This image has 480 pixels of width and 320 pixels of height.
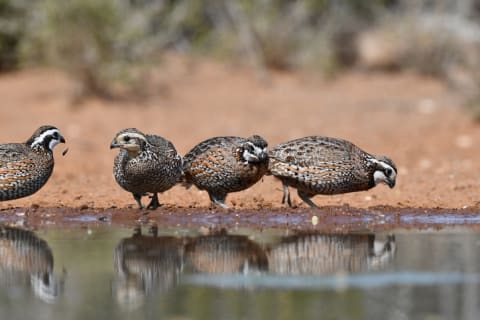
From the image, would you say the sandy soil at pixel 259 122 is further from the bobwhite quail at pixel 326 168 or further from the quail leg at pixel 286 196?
the bobwhite quail at pixel 326 168

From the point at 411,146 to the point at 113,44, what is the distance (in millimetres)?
5850

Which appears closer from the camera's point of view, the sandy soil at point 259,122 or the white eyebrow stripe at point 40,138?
the white eyebrow stripe at point 40,138

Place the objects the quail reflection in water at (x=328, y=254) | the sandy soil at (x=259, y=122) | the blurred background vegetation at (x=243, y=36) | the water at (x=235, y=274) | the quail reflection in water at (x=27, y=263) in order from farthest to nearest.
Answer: the blurred background vegetation at (x=243, y=36)
the sandy soil at (x=259, y=122)
the quail reflection in water at (x=328, y=254)
the quail reflection in water at (x=27, y=263)
the water at (x=235, y=274)

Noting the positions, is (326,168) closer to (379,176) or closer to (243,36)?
(379,176)

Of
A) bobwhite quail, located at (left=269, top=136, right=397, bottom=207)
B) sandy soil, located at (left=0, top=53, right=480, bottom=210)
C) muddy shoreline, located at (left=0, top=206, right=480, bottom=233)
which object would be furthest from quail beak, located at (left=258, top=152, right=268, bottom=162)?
sandy soil, located at (left=0, top=53, right=480, bottom=210)

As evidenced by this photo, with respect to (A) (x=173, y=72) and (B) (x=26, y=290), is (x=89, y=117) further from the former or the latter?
(B) (x=26, y=290)

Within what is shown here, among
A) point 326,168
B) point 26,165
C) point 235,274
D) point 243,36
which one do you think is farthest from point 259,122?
point 235,274

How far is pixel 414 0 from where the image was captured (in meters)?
22.3

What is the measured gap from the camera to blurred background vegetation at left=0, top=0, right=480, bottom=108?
1853 cm

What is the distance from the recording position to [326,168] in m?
10.6

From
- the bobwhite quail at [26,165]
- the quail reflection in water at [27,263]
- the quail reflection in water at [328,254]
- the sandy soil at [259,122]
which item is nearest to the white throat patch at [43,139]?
the bobwhite quail at [26,165]

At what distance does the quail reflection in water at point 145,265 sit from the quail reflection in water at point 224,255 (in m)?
0.12

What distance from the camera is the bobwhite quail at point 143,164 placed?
1024 cm

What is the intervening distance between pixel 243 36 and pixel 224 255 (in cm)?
1354
